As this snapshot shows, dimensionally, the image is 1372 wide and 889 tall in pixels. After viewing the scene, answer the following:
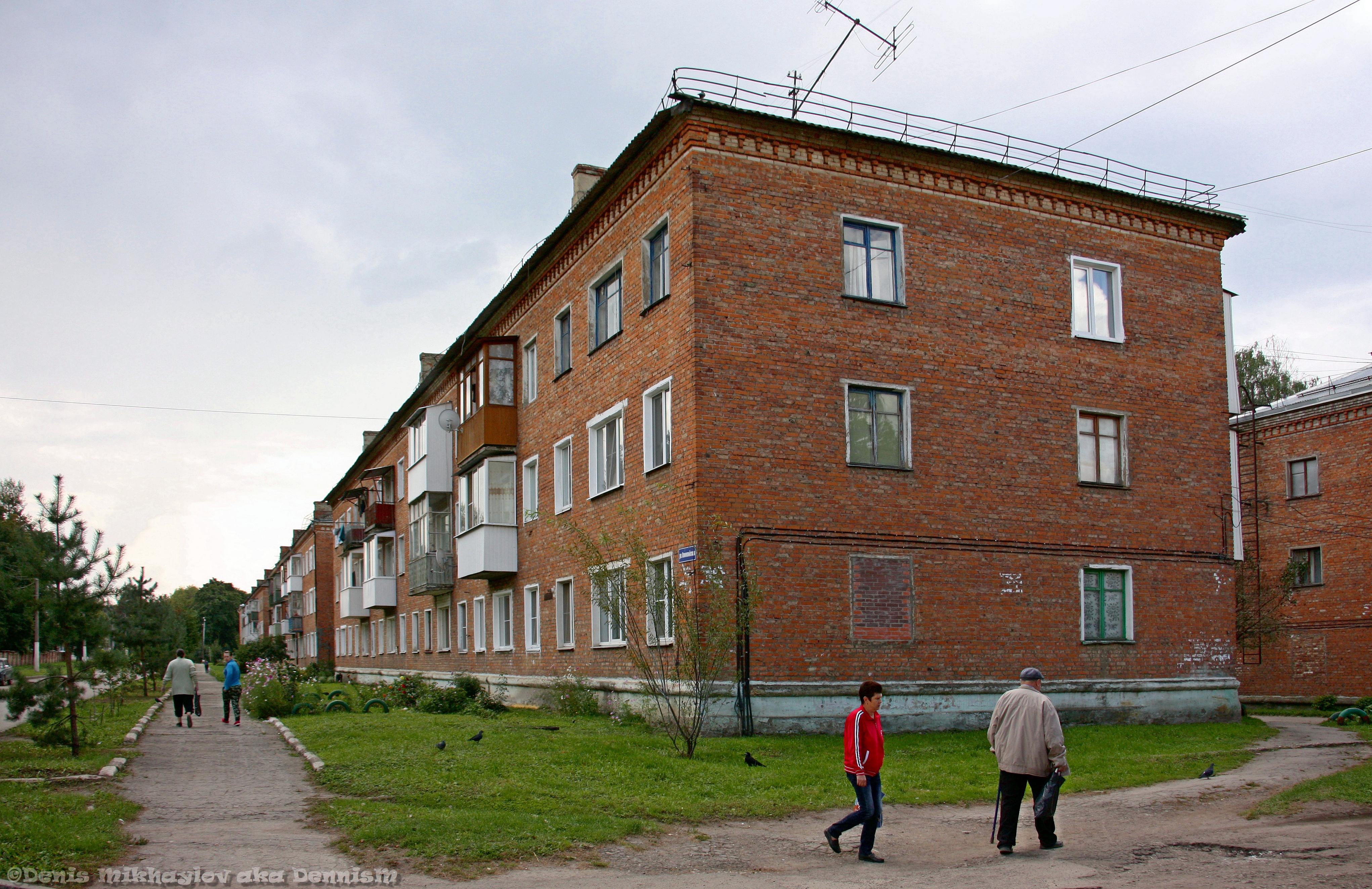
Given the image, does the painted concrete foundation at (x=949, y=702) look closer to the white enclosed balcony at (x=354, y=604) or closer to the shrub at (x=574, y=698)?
the shrub at (x=574, y=698)

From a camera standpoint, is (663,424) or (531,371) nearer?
(663,424)

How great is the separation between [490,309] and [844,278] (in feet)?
40.7

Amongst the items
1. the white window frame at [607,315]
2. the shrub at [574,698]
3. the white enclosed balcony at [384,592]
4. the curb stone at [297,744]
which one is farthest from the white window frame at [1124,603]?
the white enclosed balcony at [384,592]

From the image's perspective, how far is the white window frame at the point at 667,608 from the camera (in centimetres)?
1502

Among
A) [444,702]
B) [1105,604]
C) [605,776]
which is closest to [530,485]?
[444,702]

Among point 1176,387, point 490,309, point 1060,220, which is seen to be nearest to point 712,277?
point 1060,220

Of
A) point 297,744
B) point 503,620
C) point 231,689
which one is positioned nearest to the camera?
point 297,744

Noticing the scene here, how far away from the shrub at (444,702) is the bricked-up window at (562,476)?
4546 millimetres

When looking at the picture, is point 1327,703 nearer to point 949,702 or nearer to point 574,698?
point 949,702

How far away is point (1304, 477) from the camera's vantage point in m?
31.3

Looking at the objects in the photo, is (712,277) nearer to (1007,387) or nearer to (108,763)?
(1007,387)

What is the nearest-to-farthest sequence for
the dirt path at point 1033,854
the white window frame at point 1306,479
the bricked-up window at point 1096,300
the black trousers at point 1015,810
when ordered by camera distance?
the dirt path at point 1033,854
the black trousers at point 1015,810
the bricked-up window at point 1096,300
the white window frame at point 1306,479

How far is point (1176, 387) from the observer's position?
21203 millimetres

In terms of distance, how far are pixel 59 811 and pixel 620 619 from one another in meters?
6.98
